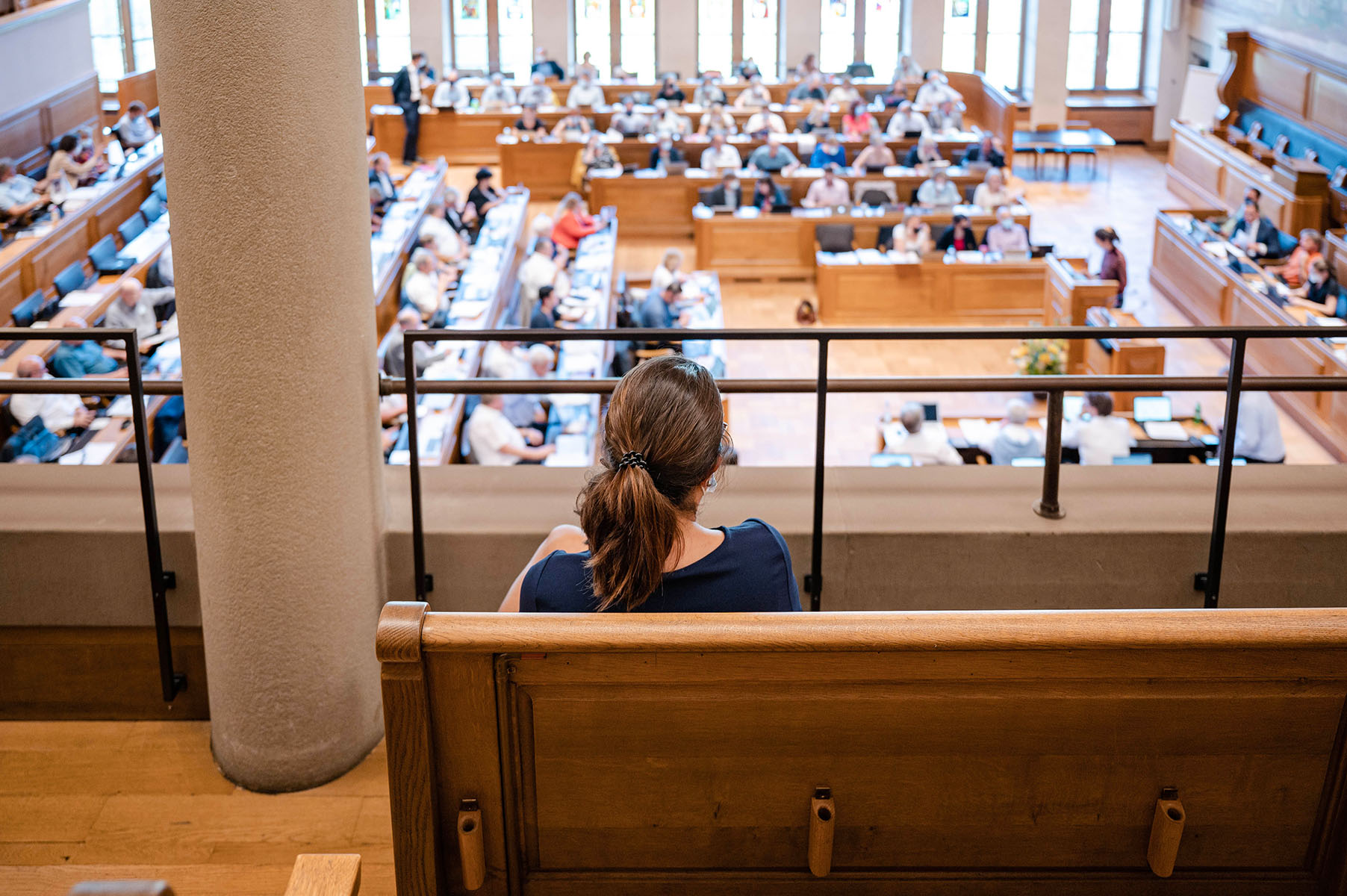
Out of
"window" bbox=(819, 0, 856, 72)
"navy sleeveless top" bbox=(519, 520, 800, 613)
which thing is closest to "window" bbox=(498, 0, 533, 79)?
"window" bbox=(819, 0, 856, 72)

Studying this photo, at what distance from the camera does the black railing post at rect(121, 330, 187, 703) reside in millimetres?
2980

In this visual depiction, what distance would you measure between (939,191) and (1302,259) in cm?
378

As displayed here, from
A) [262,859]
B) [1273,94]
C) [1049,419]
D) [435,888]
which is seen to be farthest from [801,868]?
[1273,94]

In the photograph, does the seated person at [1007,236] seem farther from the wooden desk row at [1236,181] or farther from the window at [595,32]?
the window at [595,32]

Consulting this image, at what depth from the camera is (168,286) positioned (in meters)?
9.85

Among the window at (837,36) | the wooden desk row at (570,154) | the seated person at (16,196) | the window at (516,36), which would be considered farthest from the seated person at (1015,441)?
the window at (516,36)

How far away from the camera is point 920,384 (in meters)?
3.29

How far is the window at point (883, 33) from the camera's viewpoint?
20453 millimetres

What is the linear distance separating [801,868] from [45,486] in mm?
2457

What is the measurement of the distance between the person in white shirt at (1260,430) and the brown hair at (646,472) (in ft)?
22.4

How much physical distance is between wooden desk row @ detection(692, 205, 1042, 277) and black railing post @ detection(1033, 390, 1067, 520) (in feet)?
31.4

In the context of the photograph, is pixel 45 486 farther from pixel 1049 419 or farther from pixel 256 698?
pixel 1049 419

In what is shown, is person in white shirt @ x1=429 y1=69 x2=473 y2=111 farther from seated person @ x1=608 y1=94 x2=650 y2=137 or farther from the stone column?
the stone column

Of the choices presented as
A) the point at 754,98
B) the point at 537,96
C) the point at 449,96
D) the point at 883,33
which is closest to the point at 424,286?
the point at 449,96
